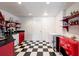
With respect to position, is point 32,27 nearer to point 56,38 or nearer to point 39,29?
point 39,29

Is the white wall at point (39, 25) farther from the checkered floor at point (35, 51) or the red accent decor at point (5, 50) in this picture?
the red accent decor at point (5, 50)

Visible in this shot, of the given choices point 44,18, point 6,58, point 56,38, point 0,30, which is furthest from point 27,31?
point 6,58

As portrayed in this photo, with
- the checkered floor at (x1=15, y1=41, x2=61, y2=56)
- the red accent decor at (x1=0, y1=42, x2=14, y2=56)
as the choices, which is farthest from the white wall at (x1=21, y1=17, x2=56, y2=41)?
the red accent decor at (x1=0, y1=42, x2=14, y2=56)

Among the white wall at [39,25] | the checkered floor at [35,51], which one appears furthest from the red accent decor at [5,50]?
the white wall at [39,25]

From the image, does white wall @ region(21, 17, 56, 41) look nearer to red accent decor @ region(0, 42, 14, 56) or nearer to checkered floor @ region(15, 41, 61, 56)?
checkered floor @ region(15, 41, 61, 56)

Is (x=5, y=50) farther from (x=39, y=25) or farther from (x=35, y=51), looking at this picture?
(x=39, y=25)

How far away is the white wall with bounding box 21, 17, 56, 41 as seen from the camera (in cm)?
731

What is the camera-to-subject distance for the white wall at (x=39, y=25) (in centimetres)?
731

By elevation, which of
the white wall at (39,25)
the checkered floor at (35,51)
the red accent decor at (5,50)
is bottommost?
the checkered floor at (35,51)

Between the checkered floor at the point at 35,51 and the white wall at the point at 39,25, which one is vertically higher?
the white wall at the point at 39,25

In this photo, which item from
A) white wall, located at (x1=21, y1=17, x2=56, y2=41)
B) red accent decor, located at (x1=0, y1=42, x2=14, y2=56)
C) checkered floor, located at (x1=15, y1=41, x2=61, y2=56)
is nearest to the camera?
red accent decor, located at (x1=0, y1=42, x2=14, y2=56)

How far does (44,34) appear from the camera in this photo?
7348 millimetres

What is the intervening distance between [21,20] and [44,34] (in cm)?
202

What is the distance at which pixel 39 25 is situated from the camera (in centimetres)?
735
